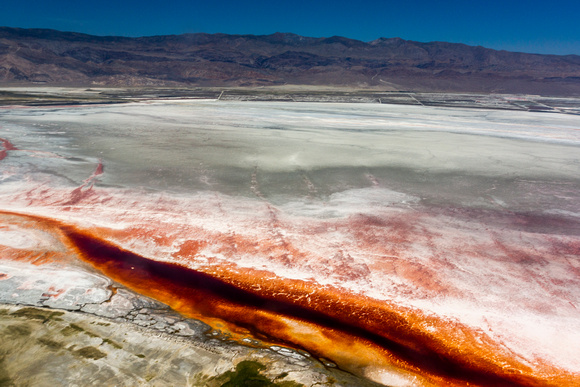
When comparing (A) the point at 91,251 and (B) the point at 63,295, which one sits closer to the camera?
(B) the point at 63,295

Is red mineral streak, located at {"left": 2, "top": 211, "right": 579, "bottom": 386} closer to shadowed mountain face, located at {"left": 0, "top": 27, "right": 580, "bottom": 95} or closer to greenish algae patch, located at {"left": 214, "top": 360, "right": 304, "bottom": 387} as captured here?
greenish algae patch, located at {"left": 214, "top": 360, "right": 304, "bottom": 387}

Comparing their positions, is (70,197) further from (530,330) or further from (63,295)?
(530,330)

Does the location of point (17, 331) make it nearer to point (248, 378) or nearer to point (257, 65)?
point (248, 378)

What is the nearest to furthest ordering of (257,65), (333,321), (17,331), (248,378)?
(248,378) < (17,331) < (333,321) < (257,65)

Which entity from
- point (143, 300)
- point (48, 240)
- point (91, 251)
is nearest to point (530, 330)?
point (143, 300)

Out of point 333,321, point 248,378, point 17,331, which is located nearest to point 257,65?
point 333,321

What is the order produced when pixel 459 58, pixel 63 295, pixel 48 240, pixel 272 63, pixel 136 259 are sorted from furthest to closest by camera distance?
pixel 459 58
pixel 272 63
pixel 48 240
pixel 136 259
pixel 63 295
